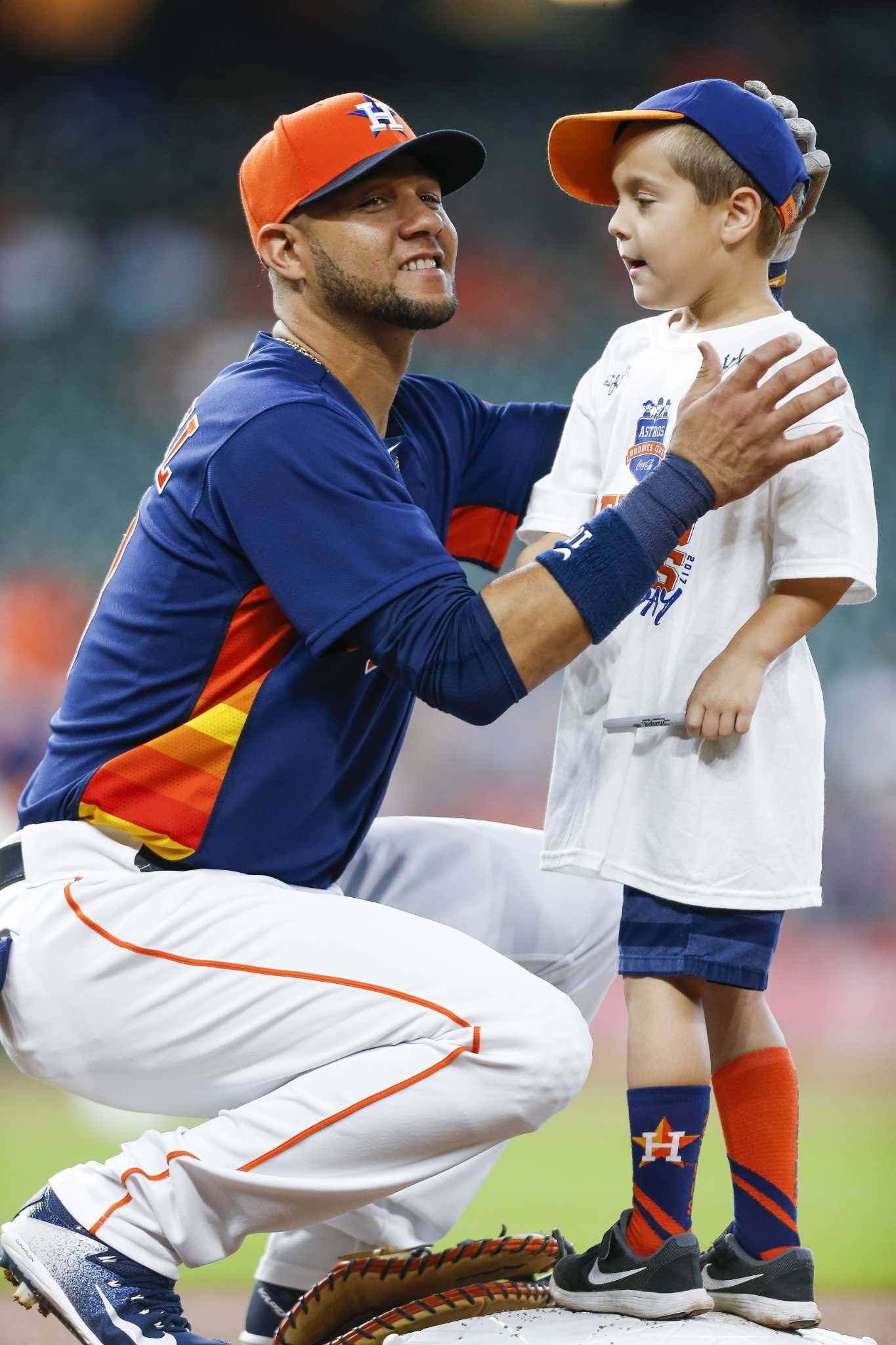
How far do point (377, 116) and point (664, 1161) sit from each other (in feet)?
3.27

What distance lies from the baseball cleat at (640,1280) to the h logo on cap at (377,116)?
101cm

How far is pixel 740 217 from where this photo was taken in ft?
4.06

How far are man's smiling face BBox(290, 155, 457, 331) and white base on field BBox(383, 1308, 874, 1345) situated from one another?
893 millimetres

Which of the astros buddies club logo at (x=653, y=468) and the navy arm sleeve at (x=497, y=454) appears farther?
the navy arm sleeve at (x=497, y=454)

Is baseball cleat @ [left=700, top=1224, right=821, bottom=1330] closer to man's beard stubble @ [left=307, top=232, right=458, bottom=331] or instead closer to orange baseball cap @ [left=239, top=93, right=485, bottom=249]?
man's beard stubble @ [left=307, top=232, right=458, bottom=331]

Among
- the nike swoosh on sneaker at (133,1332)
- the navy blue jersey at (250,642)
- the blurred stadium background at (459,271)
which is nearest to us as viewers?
the nike swoosh on sneaker at (133,1332)

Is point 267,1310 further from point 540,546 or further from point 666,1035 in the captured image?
point 540,546

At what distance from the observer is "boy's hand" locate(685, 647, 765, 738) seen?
1188 mm

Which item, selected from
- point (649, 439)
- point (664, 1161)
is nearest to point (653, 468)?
point (649, 439)

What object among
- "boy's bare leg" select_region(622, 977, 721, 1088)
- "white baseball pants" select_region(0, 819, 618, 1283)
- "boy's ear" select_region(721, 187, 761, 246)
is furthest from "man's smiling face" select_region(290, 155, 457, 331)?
"boy's bare leg" select_region(622, 977, 721, 1088)

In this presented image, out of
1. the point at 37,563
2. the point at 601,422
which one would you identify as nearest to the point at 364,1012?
the point at 601,422

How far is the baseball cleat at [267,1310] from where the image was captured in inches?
55.0
